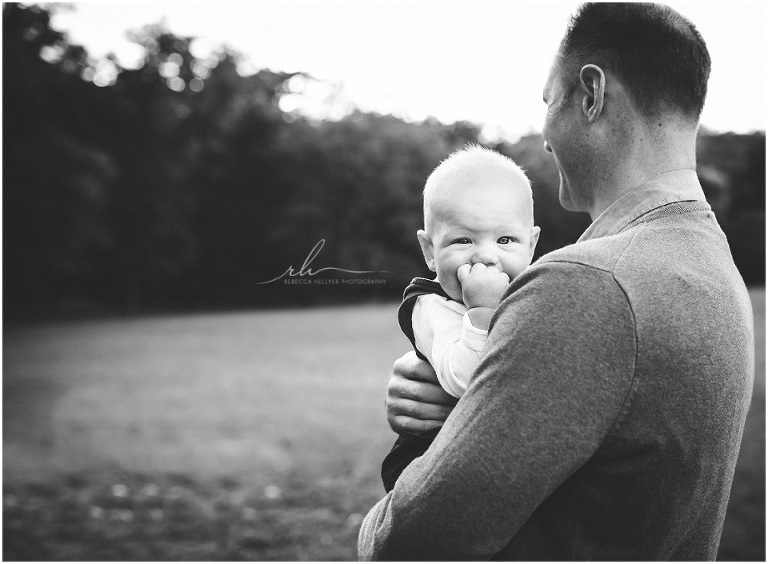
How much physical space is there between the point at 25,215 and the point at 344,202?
36.4ft

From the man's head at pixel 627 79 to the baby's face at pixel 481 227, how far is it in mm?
180

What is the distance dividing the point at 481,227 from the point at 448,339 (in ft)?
0.86

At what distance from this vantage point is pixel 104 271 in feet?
44.2

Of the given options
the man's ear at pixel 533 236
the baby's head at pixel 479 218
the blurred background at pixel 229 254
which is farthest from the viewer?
the blurred background at pixel 229 254

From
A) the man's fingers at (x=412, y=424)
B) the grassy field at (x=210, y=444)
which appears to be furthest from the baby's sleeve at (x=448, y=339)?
the grassy field at (x=210, y=444)

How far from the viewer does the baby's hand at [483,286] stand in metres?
1.36

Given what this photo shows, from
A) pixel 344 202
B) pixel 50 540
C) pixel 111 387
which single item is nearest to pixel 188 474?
pixel 50 540

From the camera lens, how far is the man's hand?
1.39 metres

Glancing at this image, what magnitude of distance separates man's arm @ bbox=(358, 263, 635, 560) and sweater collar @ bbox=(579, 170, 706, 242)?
281 mm

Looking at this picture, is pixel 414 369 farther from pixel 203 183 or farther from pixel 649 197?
pixel 203 183

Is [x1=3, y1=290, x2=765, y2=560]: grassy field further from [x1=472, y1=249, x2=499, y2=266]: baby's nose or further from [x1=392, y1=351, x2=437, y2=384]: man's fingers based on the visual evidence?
[x1=472, y1=249, x2=499, y2=266]: baby's nose

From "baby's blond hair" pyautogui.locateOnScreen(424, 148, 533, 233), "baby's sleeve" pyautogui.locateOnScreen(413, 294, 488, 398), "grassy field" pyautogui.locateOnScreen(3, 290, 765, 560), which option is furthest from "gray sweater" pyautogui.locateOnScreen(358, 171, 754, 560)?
"grassy field" pyautogui.locateOnScreen(3, 290, 765, 560)

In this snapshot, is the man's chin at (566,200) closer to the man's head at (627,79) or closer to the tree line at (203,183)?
the man's head at (627,79)

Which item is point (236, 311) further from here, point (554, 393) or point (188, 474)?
point (554, 393)
